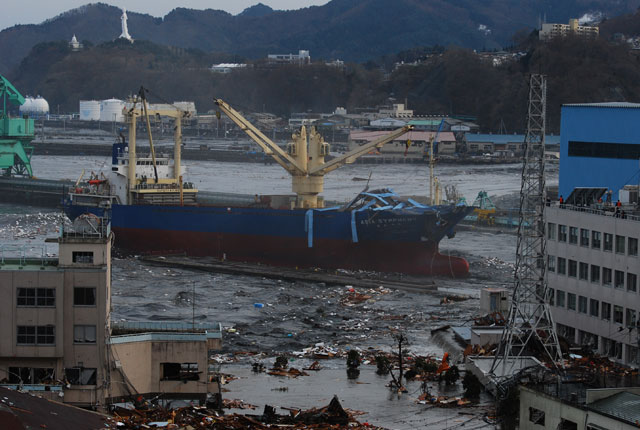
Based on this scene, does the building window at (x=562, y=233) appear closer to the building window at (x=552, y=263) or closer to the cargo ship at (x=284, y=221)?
the building window at (x=552, y=263)

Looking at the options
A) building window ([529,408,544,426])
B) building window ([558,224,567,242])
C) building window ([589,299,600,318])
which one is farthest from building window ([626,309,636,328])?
building window ([529,408,544,426])

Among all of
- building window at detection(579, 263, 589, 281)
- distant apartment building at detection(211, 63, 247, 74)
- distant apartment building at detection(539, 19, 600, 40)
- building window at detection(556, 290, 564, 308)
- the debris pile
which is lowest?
the debris pile

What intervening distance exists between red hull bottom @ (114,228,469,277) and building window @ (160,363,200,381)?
22420 mm

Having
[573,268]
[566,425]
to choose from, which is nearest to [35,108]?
[573,268]

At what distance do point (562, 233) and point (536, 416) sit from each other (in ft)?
27.5

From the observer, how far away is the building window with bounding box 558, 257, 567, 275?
24312 mm

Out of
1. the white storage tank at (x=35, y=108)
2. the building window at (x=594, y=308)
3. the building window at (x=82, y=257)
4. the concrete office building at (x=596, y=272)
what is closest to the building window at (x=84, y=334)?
the building window at (x=82, y=257)

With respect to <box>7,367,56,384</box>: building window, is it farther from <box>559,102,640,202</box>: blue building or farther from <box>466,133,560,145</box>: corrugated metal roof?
<box>466,133,560,145</box>: corrugated metal roof

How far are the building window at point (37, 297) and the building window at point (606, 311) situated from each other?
11079mm

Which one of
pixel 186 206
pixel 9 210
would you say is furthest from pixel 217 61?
pixel 186 206

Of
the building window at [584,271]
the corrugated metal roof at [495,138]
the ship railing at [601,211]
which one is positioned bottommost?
the building window at [584,271]

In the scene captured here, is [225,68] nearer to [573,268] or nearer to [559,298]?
[559,298]

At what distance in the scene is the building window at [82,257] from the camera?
664 inches

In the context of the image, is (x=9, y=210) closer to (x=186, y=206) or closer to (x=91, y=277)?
(x=186, y=206)
